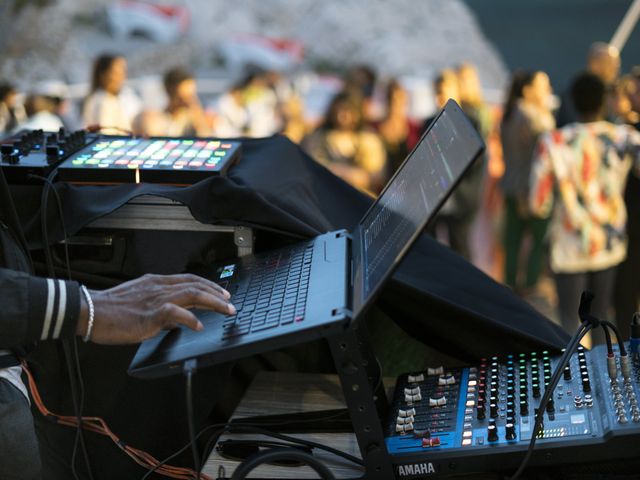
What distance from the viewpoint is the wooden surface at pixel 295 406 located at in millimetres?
1583

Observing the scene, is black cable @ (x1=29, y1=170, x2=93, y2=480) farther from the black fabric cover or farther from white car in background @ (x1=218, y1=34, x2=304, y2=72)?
white car in background @ (x1=218, y1=34, x2=304, y2=72)

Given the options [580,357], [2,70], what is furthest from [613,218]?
[2,70]

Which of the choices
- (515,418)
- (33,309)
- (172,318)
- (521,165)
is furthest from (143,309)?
(521,165)

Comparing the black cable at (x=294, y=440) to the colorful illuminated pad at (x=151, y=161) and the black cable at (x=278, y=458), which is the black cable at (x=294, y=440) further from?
Result: the colorful illuminated pad at (x=151, y=161)

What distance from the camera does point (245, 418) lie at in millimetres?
1745

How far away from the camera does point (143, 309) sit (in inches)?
55.4

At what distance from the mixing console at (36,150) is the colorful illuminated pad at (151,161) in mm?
31

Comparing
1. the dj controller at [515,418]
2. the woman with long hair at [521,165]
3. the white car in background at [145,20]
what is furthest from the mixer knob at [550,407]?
the white car in background at [145,20]

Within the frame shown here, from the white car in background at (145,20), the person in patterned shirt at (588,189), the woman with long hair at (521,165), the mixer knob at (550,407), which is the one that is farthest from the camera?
the white car in background at (145,20)

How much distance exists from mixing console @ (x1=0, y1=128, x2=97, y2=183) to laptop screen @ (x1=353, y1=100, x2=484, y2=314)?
66 centimetres

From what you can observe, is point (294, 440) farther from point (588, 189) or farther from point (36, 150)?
point (588, 189)

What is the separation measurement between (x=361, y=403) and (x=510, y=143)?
15.3 feet

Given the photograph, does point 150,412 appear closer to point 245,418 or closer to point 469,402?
point 245,418

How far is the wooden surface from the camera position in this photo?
1.58 meters
